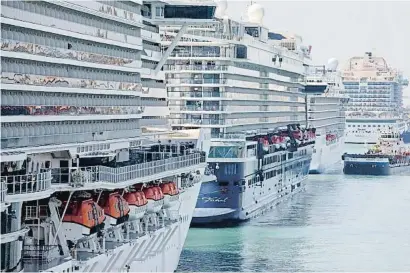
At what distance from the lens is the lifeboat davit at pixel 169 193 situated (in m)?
37.1

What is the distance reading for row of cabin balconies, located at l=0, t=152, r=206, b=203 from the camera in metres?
25.6

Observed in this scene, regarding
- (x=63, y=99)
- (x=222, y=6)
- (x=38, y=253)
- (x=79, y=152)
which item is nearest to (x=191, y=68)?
(x=222, y=6)

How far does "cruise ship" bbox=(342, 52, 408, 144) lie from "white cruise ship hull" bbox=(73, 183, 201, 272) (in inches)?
4416

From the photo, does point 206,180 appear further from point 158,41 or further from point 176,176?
point 176,176

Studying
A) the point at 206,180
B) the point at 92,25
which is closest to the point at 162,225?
the point at 92,25

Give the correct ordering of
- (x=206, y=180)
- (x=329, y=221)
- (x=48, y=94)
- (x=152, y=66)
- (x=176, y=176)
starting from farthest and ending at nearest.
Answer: (x=329, y=221) < (x=206, y=180) < (x=152, y=66) < (x=176, y=176) < (x=48, y=94)

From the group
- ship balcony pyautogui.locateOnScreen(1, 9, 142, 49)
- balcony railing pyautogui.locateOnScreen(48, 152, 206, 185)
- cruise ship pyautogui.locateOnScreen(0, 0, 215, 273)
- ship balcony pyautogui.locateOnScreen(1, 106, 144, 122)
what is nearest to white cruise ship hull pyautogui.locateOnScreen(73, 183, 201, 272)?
cruise ship pyautogui.locateOnScreen(0, 0, 215, 273)

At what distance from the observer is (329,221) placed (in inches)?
2219

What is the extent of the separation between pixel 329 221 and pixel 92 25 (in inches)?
1079

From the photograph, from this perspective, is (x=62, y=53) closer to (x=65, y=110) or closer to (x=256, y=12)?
(x=65, y=110)

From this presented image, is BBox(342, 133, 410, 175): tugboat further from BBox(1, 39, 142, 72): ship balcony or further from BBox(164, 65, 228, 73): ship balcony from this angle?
BBox(1, 39, 142, 72): ship balcony

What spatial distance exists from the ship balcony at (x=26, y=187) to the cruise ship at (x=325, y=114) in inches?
2465

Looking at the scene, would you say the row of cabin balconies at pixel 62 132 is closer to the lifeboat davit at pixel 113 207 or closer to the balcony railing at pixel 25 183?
the balcony railing at pixel 25 183

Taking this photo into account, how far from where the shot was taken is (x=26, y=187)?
2578cm
